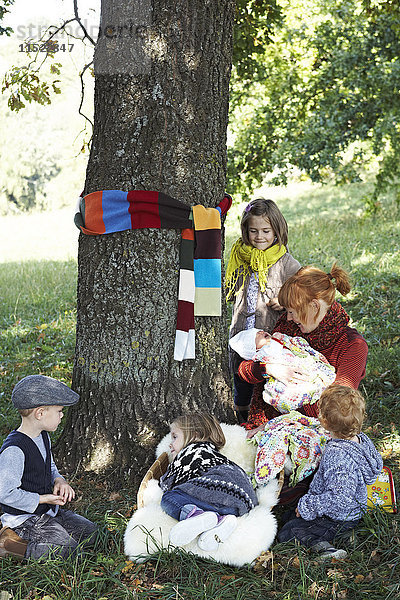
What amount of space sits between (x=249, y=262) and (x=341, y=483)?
1843mm

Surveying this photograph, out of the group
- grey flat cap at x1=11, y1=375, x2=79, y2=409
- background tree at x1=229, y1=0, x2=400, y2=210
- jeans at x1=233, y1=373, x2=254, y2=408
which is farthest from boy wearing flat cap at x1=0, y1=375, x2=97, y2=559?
background tree at x1=229, y1=0, x2=400, y2=210

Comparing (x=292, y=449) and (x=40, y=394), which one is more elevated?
(x=40, y=394)

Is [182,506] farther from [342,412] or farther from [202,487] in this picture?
[342,412]

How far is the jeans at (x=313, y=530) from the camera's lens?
319 cm

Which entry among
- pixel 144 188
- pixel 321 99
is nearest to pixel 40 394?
pixel 144 188

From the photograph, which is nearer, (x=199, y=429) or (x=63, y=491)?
(x=63, y=491)

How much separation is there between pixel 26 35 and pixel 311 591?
6.90 meters

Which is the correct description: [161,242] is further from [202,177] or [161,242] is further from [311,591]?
[311,591]

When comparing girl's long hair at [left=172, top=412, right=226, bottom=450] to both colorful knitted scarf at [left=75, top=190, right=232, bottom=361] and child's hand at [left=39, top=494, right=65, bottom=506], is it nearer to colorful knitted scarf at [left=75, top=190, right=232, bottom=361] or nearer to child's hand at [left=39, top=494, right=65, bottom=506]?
colorful knitted scarf at [left=75, top=190, right=232, bottom=361]

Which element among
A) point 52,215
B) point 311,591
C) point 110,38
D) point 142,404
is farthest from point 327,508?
point 52,215

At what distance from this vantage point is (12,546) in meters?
3.09

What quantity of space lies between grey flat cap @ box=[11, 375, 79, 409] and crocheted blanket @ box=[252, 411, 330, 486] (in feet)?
3.82

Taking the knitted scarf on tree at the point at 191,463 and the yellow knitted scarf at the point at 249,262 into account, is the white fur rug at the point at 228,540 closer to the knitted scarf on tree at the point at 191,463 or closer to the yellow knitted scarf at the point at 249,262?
the knitted scarf on tree at the point at 191,463

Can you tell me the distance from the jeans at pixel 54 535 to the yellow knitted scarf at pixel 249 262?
2058 mm
